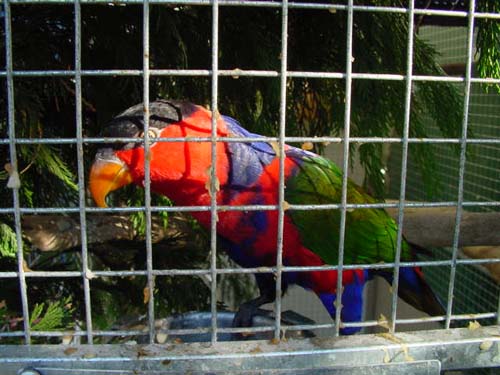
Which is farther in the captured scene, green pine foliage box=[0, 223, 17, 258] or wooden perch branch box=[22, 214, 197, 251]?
wooden perch branch box=[22, 214, 197, 251]

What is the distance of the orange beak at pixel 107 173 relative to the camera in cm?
87

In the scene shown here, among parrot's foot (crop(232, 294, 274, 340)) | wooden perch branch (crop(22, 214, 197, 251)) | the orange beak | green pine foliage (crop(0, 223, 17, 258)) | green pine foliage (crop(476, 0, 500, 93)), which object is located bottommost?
parrot's foot (crop(232, 294, 274, 340))

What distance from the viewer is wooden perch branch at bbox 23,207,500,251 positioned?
1.23 m

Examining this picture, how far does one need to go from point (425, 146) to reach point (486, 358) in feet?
1.99

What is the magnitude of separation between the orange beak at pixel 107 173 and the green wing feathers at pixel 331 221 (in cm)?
37

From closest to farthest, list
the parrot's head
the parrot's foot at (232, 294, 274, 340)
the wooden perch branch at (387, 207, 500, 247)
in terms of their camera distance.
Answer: the parrot's head < the parrot's foot at (232, 294, 274, 340) < the wooden perch branch at (387, 207, 500, 247)

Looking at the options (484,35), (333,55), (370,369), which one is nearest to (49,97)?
(333,55)

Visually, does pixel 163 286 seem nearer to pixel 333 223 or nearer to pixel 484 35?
pixel 333 223

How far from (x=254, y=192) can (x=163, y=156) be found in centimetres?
21

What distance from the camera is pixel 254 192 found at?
1.00 m

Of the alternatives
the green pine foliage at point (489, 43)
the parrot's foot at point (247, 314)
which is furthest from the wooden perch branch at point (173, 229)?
the green pine foliage at point (489, 43)

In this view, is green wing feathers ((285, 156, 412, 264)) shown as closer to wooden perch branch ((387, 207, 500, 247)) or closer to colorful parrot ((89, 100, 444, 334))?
colorful parrot ((89, 100, 444, 334))

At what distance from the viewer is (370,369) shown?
1.97 ft

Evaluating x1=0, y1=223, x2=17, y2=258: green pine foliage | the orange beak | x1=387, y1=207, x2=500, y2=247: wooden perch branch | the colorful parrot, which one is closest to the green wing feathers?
the colorful parrot
